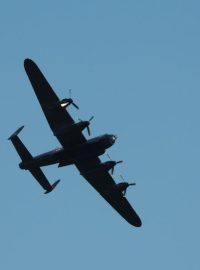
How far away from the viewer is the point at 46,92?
61.6 meters

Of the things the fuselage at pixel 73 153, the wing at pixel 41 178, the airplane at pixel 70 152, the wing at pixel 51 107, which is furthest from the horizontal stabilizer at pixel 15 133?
the wing at pixel 51 107

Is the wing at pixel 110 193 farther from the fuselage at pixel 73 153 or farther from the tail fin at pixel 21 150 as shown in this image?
the tail fin at pixel 21 150

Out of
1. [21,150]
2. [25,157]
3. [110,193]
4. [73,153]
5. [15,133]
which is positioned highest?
[15,133]

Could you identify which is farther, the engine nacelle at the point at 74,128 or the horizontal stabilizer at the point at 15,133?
the horizontal stabilizer at the point at 15,133

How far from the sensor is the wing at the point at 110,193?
225 ft

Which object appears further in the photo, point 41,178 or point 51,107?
point 41,178

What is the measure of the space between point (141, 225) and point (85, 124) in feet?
46.8

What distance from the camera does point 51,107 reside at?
62188 millimetres

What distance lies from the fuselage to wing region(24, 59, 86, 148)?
24.9 inches

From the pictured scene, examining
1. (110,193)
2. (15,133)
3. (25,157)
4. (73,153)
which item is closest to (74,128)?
(73,153)

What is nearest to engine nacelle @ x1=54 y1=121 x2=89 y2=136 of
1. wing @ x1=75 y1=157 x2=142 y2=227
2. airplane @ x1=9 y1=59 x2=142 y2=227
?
airplane @ x1=9 y1=59 x2=142 y2=227

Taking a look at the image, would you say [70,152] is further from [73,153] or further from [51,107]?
[51,107]

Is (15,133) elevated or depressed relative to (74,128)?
elevated

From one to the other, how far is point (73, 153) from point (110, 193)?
25.2ft
